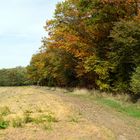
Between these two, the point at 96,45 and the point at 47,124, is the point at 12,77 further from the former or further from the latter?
the point at 47,124

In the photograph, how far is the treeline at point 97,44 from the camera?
1341 inches

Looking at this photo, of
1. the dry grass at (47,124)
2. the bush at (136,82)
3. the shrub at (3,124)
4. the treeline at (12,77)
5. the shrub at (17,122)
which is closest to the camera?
the dry grass at (47,124)

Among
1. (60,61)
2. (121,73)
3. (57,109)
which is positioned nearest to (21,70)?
(60,61)

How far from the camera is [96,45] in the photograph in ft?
136

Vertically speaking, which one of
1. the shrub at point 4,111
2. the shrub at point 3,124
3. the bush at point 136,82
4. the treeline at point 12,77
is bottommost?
the shrub at point 3,124

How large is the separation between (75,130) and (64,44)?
101ft

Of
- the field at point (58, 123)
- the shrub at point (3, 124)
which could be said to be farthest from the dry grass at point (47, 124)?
the shrub at point (3, 124)

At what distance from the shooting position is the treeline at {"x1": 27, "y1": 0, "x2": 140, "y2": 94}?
112 ft

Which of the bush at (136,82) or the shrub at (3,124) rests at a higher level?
the bush at (136,82)

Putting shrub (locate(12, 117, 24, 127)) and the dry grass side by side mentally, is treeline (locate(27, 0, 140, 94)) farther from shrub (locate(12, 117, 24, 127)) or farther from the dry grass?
shrub (locate(12, 117, 24, 127))

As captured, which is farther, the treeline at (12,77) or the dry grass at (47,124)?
the treeline at (12,77)

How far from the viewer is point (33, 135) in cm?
1519

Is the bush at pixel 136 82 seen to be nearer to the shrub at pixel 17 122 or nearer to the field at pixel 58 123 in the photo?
the field at pixel 58 123

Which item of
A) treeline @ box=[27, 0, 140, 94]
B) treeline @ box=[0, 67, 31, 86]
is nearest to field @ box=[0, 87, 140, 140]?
treeline @ box=[27, 0, 140, 94]
